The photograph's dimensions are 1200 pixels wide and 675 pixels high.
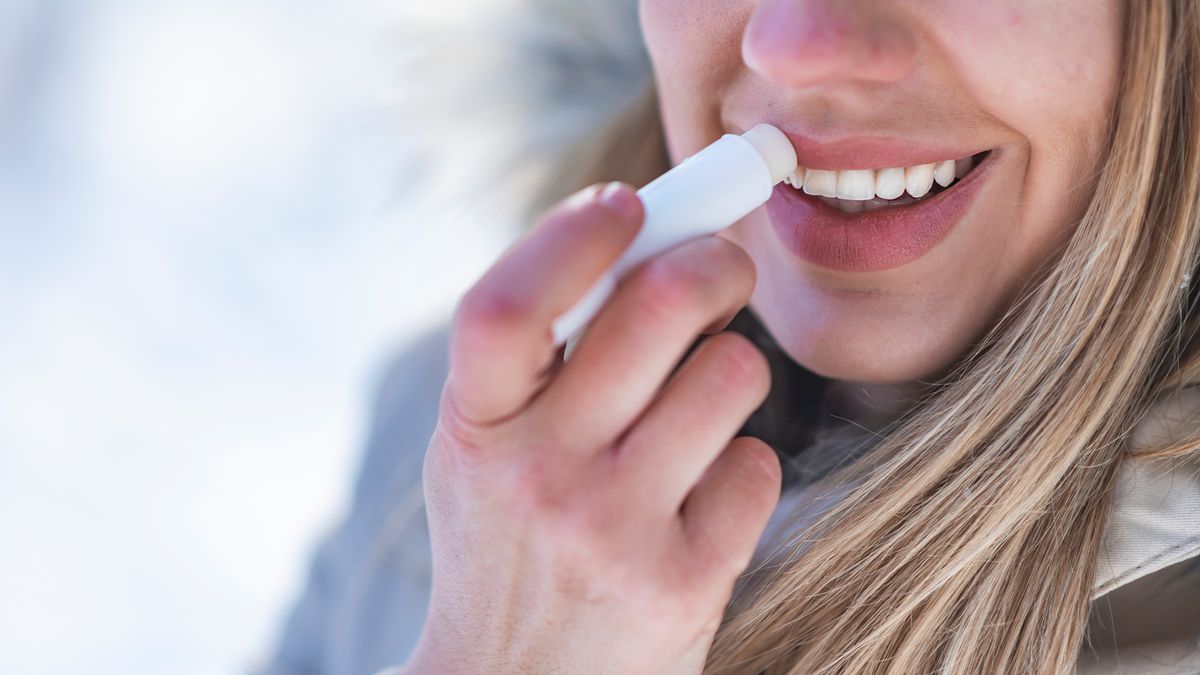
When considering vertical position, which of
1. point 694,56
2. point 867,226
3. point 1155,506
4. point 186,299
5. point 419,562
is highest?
point 694,56

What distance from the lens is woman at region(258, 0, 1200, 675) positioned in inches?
A: 22.3

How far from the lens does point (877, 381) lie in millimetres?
840

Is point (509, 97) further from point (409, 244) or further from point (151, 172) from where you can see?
point (151, 172)

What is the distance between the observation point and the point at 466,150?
155cm

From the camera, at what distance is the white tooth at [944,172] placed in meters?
0.79

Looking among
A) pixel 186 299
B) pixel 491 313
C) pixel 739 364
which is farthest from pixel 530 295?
pixel 186 299

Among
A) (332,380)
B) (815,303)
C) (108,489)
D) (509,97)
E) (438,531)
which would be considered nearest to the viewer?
(438,531)

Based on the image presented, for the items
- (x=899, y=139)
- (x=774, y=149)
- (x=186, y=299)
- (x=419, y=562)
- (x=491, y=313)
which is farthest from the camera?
(x=186, y=299)

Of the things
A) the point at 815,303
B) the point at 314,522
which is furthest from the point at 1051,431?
the point at 314,522

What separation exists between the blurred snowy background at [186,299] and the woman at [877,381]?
867 millimetres

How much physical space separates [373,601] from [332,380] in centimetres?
87

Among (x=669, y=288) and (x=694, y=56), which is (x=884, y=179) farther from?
(x=669, y=288)

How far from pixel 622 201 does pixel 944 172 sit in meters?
0.34

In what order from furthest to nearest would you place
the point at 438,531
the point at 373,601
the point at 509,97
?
the point at 509,97 → the point at 373,601 → the point at 438,531
